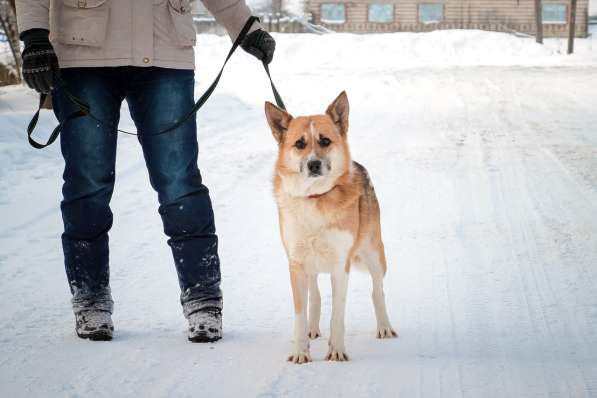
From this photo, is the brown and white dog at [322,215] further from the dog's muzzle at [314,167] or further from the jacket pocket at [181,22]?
the jacket pocket at [181,22]

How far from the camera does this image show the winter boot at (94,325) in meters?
3.48

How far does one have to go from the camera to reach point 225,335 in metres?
3.62

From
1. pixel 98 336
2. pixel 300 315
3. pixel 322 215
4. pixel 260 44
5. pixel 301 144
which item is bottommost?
pixel 98 336

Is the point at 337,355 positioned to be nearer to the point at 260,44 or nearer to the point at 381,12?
the point at 260,44

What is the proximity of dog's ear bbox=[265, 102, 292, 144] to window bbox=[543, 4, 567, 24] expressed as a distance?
1517 inches

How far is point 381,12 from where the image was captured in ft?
126

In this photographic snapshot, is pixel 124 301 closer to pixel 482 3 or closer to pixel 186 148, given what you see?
pixel 186 148

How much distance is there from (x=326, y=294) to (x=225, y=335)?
838 mm

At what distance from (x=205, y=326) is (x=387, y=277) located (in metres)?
1.42

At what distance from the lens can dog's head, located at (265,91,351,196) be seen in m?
3.46

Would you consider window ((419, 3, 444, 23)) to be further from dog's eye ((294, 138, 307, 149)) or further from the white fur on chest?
the white fur on chest

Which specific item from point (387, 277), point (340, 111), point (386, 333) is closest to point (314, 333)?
point (386, 333)

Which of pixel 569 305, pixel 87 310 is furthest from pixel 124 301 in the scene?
pixel 569 305

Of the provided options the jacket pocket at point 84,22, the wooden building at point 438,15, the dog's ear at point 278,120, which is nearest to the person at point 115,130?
the jacket pocket at point 84,22
